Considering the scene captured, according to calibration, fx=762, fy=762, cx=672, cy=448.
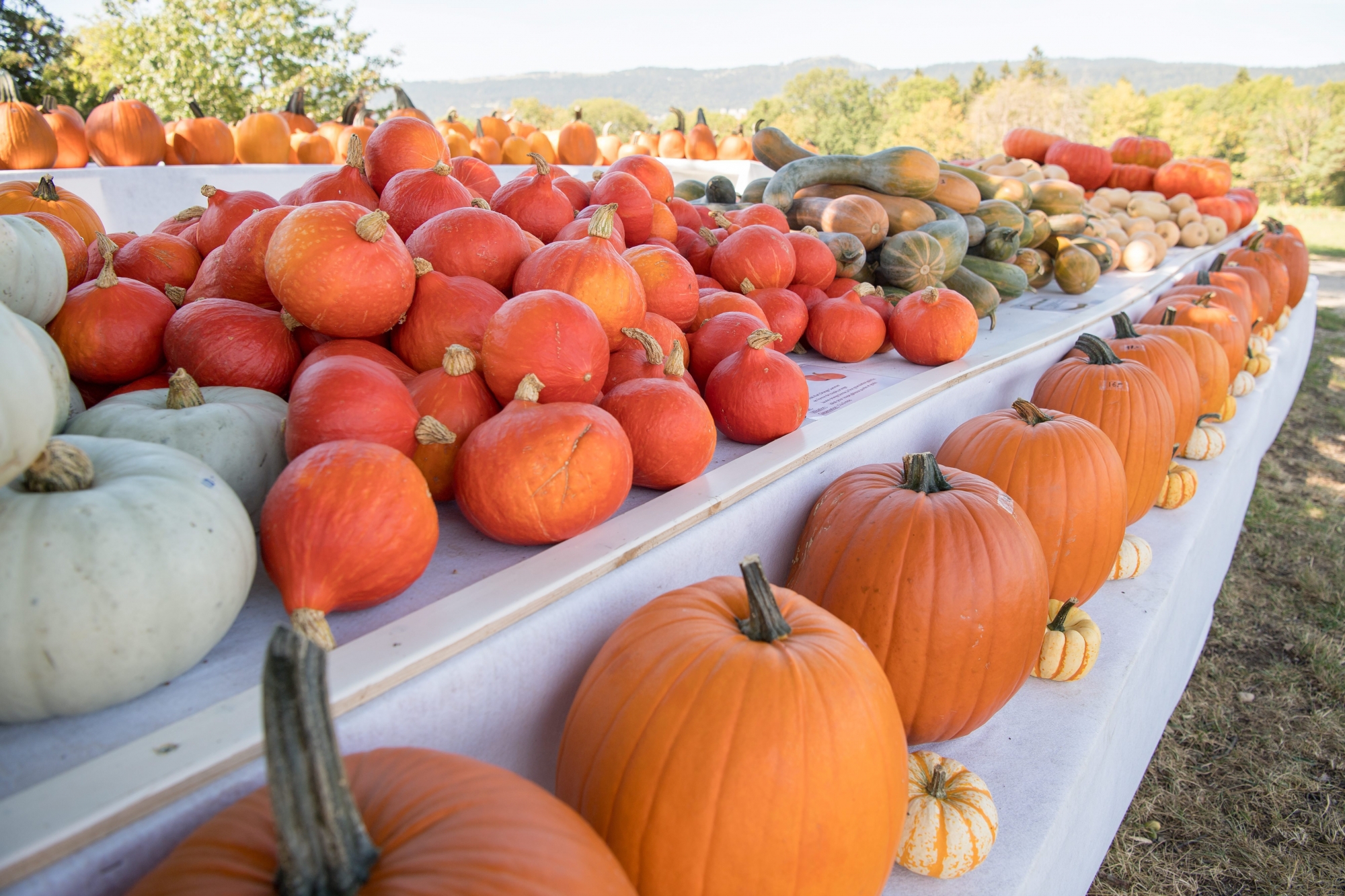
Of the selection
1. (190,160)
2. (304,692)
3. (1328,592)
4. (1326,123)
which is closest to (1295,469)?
(1328,592)

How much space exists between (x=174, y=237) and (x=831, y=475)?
1440 millimetres

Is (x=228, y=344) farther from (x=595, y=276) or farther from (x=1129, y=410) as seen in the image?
(x=1129, y=410)

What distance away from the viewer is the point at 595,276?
52.4 inches

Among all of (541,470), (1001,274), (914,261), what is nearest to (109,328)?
(541,470)

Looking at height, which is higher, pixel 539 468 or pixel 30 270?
pixel 30 270

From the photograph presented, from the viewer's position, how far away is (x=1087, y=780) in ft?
4.32

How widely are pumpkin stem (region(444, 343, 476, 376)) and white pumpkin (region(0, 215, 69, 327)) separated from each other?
0.57m

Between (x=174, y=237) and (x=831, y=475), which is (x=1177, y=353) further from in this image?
(x=174, y=237)

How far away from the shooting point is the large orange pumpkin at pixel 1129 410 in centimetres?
211

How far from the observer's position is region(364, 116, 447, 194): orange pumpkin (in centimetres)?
168

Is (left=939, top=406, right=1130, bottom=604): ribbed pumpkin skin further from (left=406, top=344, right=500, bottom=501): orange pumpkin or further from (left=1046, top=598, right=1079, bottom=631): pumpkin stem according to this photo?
(left=406, top=344, right=500, bottom=501): orange pumpkin

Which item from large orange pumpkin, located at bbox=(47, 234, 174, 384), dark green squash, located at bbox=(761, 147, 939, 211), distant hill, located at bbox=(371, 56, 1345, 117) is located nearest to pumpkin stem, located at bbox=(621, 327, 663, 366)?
large orange pumpkin, located at bbox=(47, 234, 174, 384)

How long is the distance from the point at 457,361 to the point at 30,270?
0.59 metres

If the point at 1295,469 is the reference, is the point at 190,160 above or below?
above
